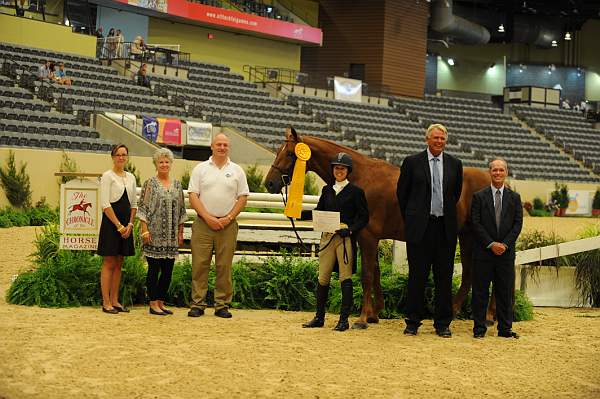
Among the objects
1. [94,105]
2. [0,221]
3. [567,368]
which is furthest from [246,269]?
[94,105]

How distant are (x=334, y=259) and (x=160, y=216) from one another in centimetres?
185

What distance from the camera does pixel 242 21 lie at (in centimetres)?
4106

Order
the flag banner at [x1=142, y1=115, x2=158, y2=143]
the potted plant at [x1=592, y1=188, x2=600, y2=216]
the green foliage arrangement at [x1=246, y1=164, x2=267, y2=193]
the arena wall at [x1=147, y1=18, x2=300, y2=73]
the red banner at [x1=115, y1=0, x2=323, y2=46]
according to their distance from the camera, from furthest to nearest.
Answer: the arena wall at [x1=147, y1=18, x2=300, y2=73] < the potted plant at [x1=592, y1=188, x2=600, y2=216] < the red banner at [x1=115, y1=0, x2=323, y2=46] < the flag banner at [x1=142, y1=115, x2=158, y2=143] < the green foliage arrangement at [x1=246, y1=164, x2=267, y2=193]

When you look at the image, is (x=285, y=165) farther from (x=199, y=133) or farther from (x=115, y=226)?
(x=199, y=133)

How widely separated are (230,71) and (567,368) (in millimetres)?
34251

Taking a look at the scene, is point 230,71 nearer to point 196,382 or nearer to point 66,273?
point 66,273

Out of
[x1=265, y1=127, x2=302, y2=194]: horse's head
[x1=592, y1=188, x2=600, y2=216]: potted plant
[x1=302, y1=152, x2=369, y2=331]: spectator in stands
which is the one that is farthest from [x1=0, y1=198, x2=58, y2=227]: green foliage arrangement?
[x1=592, y1=188, x2=600, y2=216]: potted plant

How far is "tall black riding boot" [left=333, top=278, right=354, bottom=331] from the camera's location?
9008mm

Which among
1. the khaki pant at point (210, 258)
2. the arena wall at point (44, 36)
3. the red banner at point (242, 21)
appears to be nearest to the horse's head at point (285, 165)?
the khaki pant at point (210, 258)

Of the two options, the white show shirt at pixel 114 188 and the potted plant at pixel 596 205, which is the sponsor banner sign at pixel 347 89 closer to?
the potted plant at pixel 596 205

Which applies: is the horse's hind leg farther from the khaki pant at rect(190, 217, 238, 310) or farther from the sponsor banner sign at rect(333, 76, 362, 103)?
the sponsor banner sign at rect(333, 76, 362, 103)

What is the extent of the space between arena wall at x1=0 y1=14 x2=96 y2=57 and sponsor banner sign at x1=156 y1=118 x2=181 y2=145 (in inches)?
282

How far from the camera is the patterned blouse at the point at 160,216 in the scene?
9.71 metres

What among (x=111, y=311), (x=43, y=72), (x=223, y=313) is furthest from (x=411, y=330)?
(x=43, y=72)
